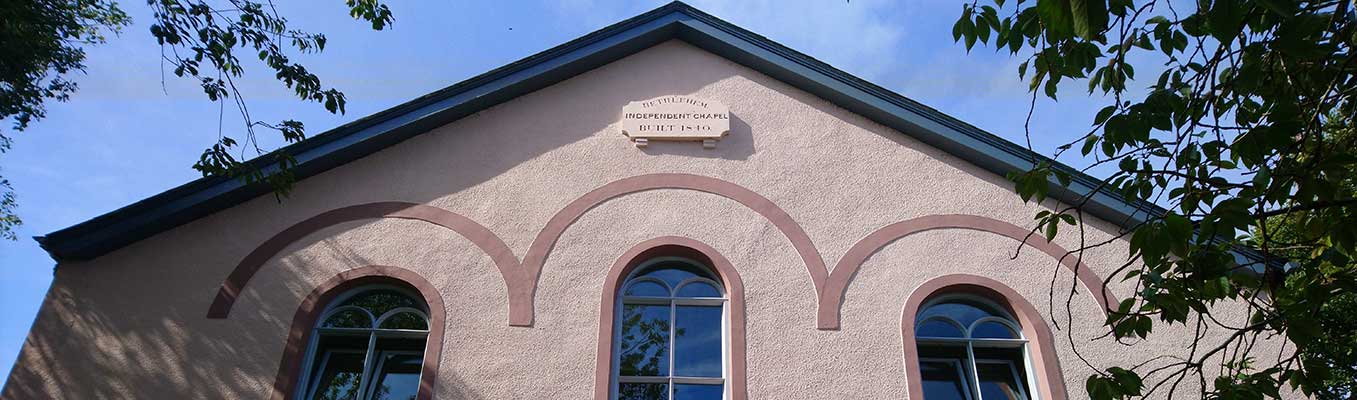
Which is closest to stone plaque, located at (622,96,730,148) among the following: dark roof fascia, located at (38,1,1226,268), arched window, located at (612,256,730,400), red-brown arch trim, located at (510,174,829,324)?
red-brown arch trim, located at (510,174,829,324)

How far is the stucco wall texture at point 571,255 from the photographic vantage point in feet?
27.4

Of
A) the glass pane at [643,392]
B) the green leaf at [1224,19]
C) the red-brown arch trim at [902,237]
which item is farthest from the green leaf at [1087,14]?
the glass pane at [643,392]

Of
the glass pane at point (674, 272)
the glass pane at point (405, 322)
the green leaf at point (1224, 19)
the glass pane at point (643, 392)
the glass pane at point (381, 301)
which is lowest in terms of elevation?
the glass pane at point (643, 392)

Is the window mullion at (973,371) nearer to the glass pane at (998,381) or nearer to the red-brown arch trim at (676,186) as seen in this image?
the glass pane at (998,381)

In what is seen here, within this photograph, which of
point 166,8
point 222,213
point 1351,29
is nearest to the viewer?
point 1351,29

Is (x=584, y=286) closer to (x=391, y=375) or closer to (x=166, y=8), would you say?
(x=391, y=375)

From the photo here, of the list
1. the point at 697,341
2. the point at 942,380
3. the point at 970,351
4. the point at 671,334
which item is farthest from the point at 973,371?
the point at 671,334

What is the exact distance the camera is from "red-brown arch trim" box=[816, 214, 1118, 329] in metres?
8.83

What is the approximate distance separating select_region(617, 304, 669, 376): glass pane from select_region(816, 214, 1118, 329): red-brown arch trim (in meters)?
1.37

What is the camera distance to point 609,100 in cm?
1048

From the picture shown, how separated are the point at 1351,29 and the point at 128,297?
30.3ft

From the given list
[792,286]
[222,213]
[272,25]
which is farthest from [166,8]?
[792,286]

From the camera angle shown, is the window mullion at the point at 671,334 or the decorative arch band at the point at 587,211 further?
the decorative arch band at the point at 587,211

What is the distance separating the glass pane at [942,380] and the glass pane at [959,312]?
0.43 m
